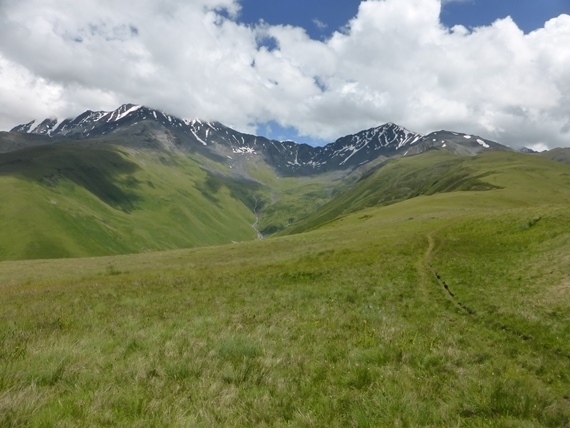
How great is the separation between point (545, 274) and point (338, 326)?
1699 centimetres

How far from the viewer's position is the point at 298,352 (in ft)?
38.0

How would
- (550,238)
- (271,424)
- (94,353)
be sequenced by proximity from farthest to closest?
(550,238)
(94,353)
(271,424)

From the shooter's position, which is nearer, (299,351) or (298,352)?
(298,352)

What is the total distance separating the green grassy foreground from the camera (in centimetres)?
767

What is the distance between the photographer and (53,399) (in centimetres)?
748

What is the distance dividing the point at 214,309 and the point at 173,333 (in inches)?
213

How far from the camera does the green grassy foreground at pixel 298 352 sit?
7.67 m

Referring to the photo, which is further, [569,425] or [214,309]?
[214,309]

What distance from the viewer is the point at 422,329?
49.6ft

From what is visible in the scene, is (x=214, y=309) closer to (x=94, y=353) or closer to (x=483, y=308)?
(x=94, y=353)

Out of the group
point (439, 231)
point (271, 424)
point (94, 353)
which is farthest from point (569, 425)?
point (439, 231)

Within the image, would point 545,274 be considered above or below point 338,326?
above

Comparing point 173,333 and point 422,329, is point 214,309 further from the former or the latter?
point 422,329

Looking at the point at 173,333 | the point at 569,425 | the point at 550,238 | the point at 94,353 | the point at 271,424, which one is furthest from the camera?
the point at 550,238
